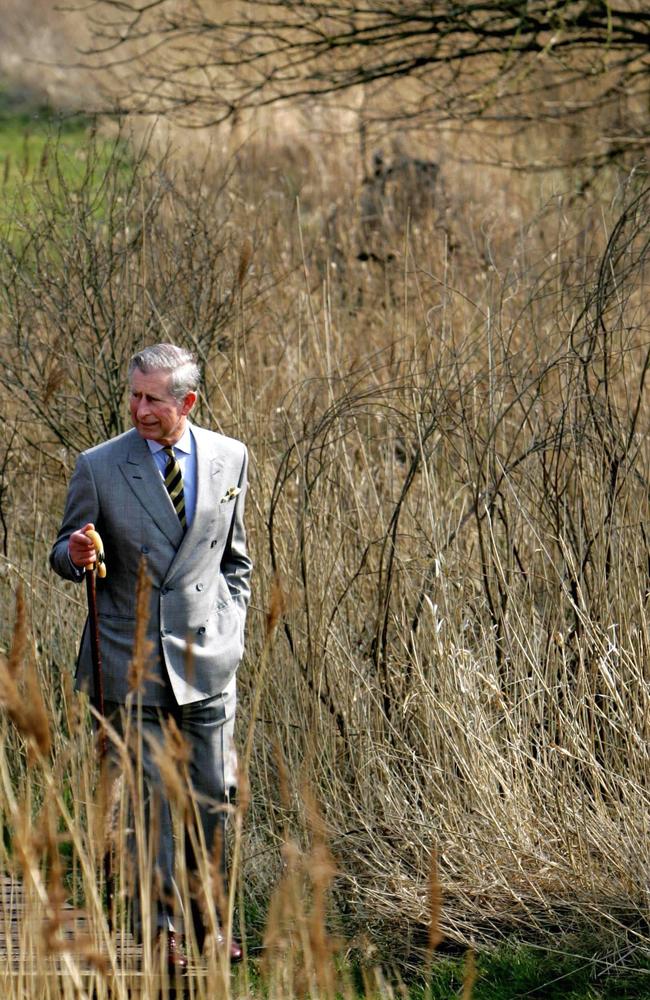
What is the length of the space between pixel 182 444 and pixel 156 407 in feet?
0.72

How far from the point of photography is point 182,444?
155 inches

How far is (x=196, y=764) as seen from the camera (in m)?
4.07

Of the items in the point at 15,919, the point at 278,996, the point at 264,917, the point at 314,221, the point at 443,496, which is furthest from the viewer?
the point at 314,221

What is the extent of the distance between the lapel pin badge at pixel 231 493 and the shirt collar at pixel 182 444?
0.15 meters

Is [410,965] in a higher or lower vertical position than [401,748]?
lower

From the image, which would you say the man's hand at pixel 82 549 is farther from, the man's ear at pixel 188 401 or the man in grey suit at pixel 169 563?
the man's ear at pixel 188 401

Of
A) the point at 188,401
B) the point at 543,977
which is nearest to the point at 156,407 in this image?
the point at 188,401

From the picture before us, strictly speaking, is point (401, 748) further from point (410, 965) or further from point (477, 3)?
point (477, 3)

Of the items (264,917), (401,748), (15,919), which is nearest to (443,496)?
(401,748)

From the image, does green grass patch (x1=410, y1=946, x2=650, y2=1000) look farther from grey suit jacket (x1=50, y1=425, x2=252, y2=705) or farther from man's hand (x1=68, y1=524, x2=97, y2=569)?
man's hand (x1=68, y1=524, x2=97, y2=569)

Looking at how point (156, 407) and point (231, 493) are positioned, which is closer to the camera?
point (156, 407)

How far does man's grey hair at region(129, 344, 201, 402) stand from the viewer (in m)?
3.68

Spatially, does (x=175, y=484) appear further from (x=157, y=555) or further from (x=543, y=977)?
(x=543, y=977)

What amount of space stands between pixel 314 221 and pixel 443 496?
20.9 feet
